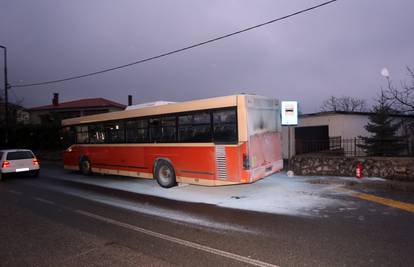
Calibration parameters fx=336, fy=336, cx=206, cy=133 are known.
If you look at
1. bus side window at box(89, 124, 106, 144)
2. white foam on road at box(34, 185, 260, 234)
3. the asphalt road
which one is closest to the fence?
the asphalt road

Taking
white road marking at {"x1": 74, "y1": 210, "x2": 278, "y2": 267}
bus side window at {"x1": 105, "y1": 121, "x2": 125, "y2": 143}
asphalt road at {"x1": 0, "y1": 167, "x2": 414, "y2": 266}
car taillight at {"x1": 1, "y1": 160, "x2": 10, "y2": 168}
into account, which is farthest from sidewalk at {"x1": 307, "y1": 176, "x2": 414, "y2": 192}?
car taillight at {"x1": 1, "y1": 160, "x2": 10, "y2": 168}

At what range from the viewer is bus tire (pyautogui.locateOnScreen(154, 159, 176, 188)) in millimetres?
12055

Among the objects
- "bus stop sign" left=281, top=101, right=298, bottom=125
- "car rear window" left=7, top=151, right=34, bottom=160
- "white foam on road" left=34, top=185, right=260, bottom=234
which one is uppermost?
"bus stop sign" left=281, top=101, right=298, bottom=125

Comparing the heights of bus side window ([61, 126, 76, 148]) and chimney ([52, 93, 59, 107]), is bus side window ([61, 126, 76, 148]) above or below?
below

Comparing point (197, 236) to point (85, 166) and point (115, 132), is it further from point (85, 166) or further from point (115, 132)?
point (85, 166)

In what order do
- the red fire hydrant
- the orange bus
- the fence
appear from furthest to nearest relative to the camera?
the fence → the red fire hydrant → the orange bus

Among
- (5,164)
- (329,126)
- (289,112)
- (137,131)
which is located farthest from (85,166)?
(329,126)

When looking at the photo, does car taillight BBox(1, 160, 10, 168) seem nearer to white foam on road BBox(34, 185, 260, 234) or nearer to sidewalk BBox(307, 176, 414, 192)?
white foam on road BBox(34, 185, 260, 234)

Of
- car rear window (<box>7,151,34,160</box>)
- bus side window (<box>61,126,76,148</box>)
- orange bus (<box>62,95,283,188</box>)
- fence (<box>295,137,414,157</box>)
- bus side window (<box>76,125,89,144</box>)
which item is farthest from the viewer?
bus side window (<box>61,126,76,148</box>)

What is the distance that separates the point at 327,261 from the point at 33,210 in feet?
25.4

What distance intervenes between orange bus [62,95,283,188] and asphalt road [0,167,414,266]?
1.69m

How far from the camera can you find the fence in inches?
614

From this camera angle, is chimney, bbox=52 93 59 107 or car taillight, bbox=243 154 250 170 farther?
chimney, bbox=52 93 59 107

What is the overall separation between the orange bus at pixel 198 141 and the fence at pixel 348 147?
680 centimetres
